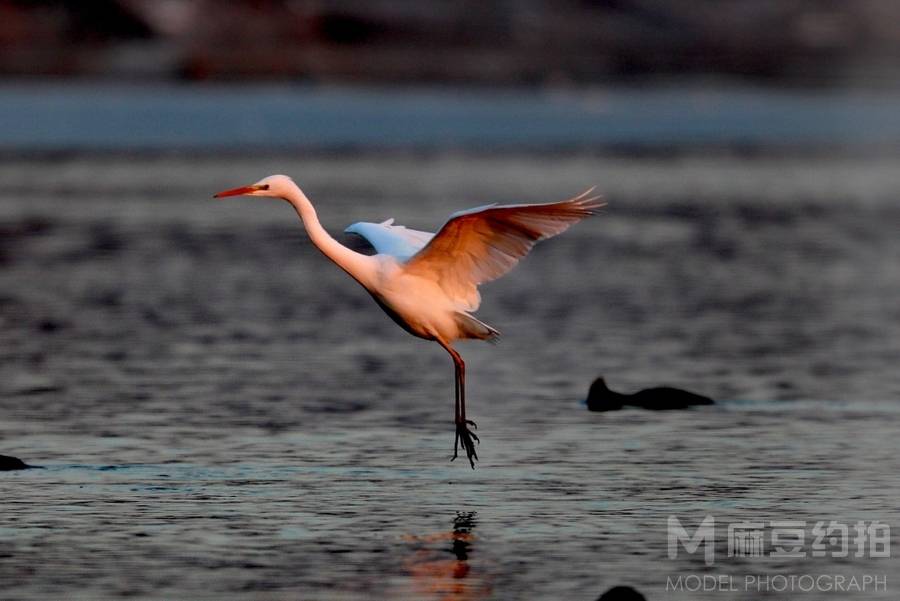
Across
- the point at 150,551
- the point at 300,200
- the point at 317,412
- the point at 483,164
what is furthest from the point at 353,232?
the point at 483,164

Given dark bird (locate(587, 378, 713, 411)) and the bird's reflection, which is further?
dark bird (locate(587, 378, 713, 411))

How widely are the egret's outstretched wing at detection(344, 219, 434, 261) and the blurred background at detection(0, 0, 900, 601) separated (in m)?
1.57

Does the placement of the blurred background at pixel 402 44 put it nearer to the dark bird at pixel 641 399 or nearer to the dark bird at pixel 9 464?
the dark bird at pixel 641 399

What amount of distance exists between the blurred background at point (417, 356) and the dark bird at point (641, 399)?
0.66 feet

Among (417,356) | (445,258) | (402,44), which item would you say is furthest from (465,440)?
(402,44)

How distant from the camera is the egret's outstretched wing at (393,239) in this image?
49.0ft

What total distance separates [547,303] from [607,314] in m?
1.24

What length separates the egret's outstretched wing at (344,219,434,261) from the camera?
14934 mm

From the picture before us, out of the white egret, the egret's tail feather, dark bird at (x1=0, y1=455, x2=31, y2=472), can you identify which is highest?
the white egret

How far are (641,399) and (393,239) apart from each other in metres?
3.49

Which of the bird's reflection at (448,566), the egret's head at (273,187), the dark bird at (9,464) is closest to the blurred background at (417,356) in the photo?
the bird's reflection at (448,566)

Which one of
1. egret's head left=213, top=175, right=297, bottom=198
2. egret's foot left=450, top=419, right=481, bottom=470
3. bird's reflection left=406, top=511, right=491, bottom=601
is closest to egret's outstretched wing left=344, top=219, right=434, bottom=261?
egret's head left=213, top=175, right=297, bottom=198

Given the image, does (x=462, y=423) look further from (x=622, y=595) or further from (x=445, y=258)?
(x=622, y=595)

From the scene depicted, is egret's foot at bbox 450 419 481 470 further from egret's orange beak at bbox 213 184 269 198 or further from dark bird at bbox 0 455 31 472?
dark bird at bbox 0 455 31 472
